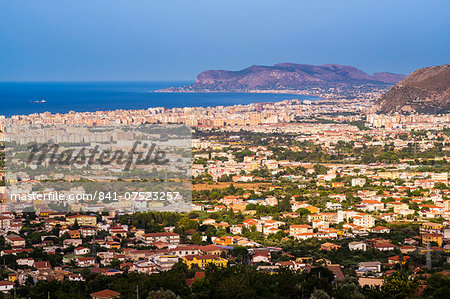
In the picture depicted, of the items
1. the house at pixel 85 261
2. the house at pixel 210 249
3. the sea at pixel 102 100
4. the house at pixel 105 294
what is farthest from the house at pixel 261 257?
the sea at pixel 102 100

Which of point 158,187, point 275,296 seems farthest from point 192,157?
point 275,296

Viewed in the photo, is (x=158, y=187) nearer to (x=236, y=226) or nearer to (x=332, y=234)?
(x=236, y=226)

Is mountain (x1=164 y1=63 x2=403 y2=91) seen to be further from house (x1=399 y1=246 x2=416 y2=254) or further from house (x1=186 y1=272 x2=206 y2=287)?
house (x1=186 y1=272 x2=206 y2=287)

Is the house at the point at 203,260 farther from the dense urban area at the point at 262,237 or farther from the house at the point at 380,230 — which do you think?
the house at the point at 380,230

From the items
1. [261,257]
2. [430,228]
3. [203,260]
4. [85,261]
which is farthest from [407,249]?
[85,261]

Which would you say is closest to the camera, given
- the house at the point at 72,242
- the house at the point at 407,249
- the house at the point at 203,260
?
the house at the point at 203,260

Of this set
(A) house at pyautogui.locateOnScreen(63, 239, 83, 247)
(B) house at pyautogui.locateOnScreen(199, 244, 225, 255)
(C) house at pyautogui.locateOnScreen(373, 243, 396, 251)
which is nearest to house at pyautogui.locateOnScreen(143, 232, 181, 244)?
(B) house at pyautogui.locateOnScreen(199, 244, 225, 255)
